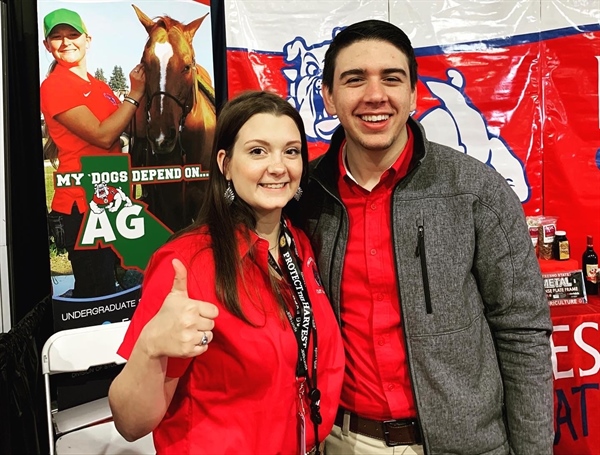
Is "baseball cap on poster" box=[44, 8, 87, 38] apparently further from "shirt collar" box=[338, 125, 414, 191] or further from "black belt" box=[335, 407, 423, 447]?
"black belt" box=[335, 407, 423, 447]

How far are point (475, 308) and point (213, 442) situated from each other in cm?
75

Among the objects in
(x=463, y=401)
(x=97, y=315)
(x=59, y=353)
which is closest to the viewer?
(x=463, y=401)

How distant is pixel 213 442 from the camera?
1200mm

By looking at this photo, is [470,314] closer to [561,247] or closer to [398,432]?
[398,432]

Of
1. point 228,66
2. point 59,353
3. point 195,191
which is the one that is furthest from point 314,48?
point 59,353

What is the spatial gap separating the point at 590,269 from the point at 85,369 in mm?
2435

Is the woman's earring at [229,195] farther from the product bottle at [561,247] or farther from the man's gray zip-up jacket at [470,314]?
the product bottle at [561,247]

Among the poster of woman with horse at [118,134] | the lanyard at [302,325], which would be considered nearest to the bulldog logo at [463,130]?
the poster of woman with horse at [118,134]

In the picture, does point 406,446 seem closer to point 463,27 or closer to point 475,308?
point 475,308

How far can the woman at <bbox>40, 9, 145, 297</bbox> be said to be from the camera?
7.18 feet

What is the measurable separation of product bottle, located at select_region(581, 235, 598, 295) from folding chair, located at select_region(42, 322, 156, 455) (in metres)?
2.24

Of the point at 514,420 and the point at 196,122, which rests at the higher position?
the point at 196,122

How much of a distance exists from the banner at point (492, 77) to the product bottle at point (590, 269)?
128 mm

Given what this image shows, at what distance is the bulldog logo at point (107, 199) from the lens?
2.31m
